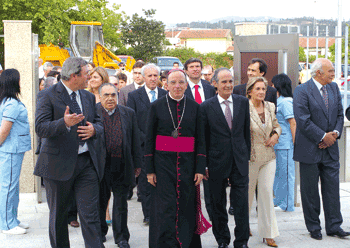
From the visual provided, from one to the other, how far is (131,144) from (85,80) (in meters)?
1.51

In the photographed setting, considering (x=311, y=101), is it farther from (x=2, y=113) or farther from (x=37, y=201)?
(x=37, y=201)

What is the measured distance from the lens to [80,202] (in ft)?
15.5

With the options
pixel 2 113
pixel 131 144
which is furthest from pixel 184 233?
pixel 2 113

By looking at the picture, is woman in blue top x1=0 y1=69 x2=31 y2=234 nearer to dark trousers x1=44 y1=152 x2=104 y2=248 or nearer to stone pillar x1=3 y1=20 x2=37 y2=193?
dark trousers x1=44 y1=152 x2=104 y2=248

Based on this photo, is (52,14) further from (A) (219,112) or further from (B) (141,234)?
(A) (219,112)

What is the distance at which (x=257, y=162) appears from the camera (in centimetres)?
579

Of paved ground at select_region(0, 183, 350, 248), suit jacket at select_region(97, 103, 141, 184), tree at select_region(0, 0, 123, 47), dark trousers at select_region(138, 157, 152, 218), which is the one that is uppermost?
tree at select_region(0, 0, 123, 47)

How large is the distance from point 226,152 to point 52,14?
31163 mm

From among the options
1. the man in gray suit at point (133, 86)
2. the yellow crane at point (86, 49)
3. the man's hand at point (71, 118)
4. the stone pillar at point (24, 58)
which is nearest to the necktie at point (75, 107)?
the man's hand at point (71, 118)

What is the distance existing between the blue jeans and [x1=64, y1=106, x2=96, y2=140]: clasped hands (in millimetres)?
2006

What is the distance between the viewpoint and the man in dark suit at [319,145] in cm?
606

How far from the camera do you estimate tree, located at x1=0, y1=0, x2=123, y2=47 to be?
33906 mm

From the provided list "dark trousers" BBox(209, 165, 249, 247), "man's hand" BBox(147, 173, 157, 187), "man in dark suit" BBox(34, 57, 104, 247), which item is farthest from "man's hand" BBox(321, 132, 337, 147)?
"man in dark suit" BBox(34, 57, 104, 247)

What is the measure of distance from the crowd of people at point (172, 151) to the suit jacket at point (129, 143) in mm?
12
